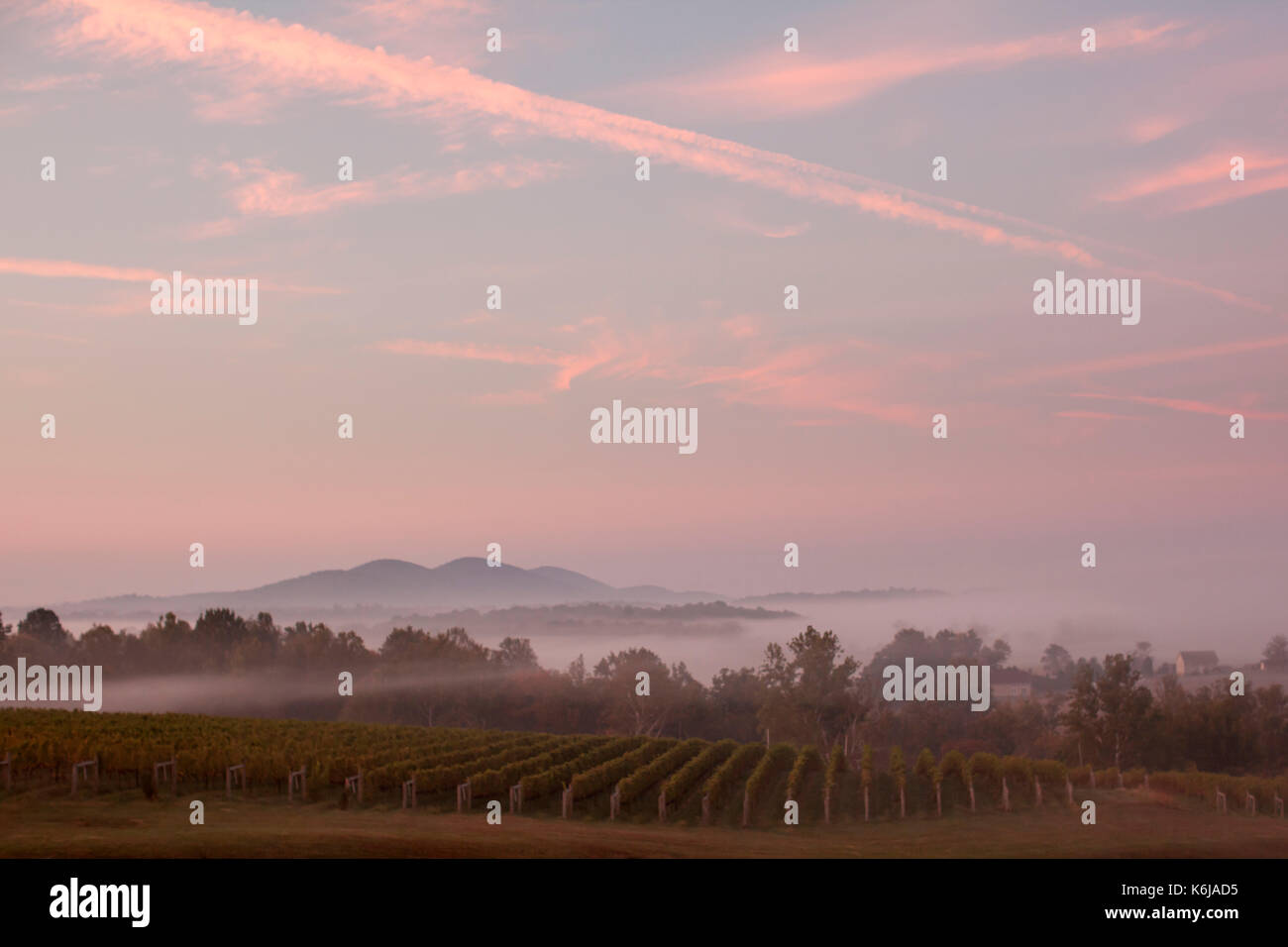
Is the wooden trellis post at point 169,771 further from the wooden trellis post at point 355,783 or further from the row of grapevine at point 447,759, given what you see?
the row of grapevine at point 447,759

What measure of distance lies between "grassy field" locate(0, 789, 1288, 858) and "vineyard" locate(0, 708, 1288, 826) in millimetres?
1632

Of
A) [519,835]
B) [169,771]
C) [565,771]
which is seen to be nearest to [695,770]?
[565,771]

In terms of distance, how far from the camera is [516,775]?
52469mm

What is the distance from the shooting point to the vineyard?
42094 mm

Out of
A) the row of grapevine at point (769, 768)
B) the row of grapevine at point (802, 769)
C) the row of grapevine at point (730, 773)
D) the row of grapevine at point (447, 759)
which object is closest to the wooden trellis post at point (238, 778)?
the row of grapevine at point (447, 759)

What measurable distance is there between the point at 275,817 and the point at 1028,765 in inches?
1680

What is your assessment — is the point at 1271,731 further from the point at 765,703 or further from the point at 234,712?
the point at 234,712

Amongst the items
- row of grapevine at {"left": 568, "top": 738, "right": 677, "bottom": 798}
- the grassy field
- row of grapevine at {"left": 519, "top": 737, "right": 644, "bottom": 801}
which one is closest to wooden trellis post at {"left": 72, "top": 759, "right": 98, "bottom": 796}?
the grassy field

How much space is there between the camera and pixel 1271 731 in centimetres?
12275

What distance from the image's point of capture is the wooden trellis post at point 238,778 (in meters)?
43.0

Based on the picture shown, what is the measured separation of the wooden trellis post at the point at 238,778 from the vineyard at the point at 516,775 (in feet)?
0.29

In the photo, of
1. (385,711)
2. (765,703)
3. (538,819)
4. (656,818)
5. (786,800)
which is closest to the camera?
(538,819)

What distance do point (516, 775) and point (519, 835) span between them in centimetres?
1785
